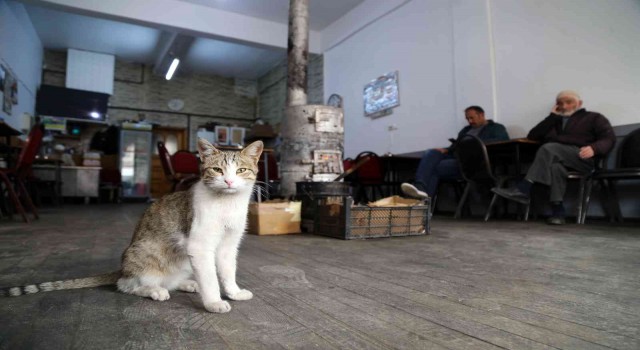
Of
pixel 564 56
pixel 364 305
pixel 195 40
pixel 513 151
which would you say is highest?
pixel 195 40

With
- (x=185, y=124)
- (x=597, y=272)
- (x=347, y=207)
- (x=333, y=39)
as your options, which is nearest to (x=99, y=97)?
(x=185, y=124)

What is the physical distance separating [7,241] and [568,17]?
5797mm

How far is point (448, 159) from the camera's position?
4.66 metres

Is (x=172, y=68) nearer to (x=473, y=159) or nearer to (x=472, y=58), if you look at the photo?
(x=472, y=58)

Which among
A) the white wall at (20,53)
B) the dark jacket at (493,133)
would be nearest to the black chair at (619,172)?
the dark jacket at (493,133)

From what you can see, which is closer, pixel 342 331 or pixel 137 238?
pixel 342 331

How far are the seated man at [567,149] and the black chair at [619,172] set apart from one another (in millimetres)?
193

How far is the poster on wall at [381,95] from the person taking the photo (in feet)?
20.8

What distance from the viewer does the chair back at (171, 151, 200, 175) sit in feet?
14.6

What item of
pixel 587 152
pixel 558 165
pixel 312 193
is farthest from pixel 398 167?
pixel 312 193

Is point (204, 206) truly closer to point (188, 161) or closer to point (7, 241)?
point (7, 241)

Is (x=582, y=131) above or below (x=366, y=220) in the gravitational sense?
above

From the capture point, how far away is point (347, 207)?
255cm

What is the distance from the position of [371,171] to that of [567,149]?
2.35 metres
